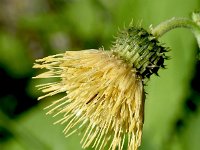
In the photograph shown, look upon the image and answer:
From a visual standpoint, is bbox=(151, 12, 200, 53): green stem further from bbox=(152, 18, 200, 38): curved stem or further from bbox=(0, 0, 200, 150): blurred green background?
bbox=(0, 0, 200, 150): blurred green background

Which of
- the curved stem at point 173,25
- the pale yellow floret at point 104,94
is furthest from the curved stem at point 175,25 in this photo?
the pale yellow floret at point 104,94

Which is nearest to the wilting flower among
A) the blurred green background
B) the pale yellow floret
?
the pale yellow floret

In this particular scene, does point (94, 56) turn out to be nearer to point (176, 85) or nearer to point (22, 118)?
point (176, 85)

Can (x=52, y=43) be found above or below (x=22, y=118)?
above

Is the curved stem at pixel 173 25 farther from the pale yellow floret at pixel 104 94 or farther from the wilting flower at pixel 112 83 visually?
the pale yellow floret at pixel 104 94

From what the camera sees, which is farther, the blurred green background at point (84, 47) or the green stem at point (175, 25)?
the blurred green background at point (84, 47)

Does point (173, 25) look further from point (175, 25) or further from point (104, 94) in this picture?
point (104, 94)

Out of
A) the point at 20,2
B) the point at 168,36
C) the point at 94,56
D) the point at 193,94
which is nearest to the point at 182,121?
the point at 193,94

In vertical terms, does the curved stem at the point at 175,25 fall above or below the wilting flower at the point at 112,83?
above
